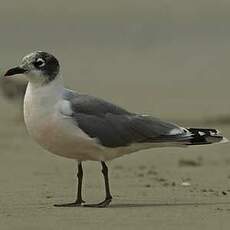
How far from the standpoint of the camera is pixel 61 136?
9.52 m

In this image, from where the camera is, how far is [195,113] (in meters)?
19.5

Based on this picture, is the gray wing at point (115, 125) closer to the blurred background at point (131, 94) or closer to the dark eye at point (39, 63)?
the dark eye at point (39, 63)

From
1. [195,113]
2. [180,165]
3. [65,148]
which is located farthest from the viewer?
[195,113]

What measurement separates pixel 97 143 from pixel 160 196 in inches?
32.0

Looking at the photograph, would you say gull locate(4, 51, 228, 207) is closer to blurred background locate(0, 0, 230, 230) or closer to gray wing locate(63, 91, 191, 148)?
gray wing locate(63, 91, 191, 148)

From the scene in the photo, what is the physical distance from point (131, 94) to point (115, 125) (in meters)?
13.2

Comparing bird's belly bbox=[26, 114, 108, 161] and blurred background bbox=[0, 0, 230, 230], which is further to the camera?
bird's belly bbox=[26, 114, 108, 161]

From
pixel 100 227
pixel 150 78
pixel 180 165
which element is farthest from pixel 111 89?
pixel 100 227

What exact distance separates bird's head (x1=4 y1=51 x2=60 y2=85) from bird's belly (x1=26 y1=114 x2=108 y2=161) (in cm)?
38

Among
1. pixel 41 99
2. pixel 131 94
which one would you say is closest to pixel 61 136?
pixel 41 99

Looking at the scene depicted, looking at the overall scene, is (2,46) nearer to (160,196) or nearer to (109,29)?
(109,29)

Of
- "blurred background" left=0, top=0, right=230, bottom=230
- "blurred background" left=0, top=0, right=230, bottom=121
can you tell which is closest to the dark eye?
"blurred background" left=0, top=0, right=230, bottom=230

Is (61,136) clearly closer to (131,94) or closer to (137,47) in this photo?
(131,94)

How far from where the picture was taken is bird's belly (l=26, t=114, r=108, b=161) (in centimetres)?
950
